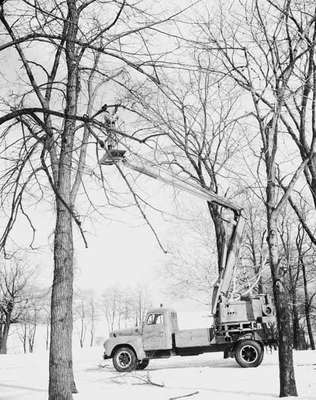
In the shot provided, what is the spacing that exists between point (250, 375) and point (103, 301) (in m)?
87.5

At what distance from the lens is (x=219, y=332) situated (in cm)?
1533

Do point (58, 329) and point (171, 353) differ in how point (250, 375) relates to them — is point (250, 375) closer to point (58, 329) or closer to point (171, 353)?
point (171, 353)

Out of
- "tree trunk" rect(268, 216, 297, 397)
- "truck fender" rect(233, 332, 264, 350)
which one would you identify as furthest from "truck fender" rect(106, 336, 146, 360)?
"tree trunk" rect(268, 216, 297, 397)

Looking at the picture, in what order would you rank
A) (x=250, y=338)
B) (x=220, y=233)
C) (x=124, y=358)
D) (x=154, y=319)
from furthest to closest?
(x=220, y=233) < (x=154, y=319) < (x=124, y=358) < (x=250, y=338)

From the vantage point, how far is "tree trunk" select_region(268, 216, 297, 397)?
8.59 meters

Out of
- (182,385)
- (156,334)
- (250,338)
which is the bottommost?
(182,385)

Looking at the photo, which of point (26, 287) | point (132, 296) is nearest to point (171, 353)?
point (26, 287)

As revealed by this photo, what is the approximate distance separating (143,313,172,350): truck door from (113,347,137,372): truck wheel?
23.9 inches

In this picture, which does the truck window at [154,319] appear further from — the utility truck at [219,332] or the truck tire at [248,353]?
the truck tire at [248,353]

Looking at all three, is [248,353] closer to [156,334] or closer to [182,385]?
[156,334]

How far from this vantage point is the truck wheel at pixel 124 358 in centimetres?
1628

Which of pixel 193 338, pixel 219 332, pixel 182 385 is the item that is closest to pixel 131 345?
pixel 193 338

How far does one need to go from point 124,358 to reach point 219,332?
388 centimetres

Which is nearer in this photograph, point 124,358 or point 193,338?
point 193,338
